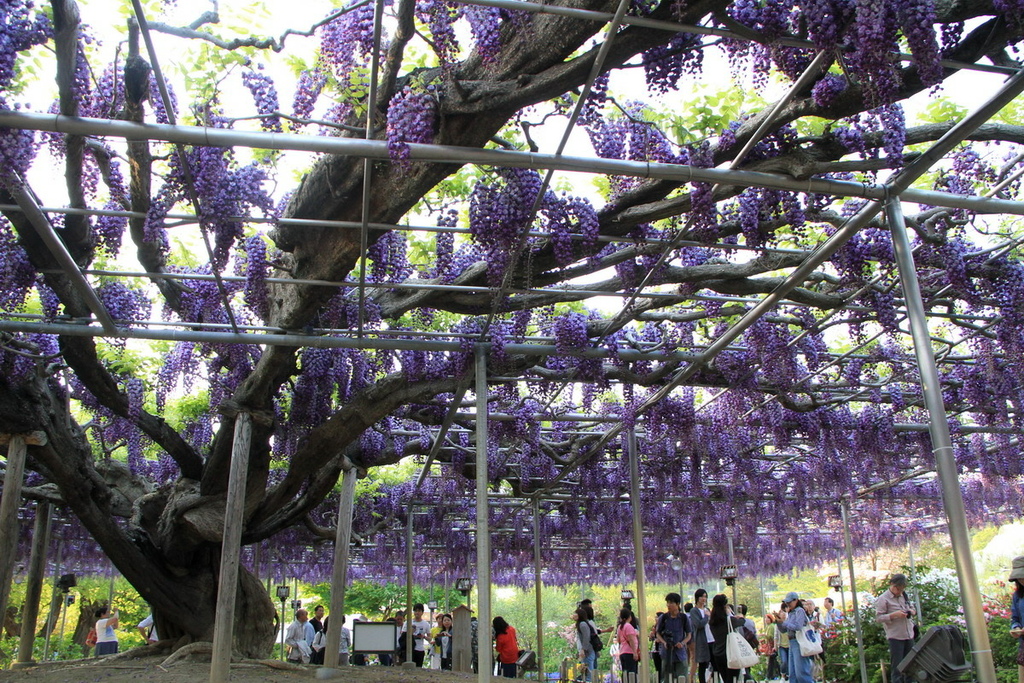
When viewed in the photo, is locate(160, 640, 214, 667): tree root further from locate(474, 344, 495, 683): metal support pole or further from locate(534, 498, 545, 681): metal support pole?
locate(534, 498, 545, 681): metal support pole

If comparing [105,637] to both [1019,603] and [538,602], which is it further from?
[1019,603]

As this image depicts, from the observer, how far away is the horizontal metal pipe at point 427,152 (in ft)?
11.4

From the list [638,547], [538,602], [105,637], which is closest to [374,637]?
[538,602]

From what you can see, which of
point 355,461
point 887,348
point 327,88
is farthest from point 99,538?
point 887,348

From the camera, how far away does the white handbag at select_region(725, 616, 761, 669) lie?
8.55 meters

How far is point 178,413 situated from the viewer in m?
10.3

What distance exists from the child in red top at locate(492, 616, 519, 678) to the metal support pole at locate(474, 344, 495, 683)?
4.79m

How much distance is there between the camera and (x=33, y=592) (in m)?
9.45

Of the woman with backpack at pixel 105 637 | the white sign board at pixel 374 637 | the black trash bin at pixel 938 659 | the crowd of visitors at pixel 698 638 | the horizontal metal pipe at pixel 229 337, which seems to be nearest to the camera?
the black trash bin at pixel 938 659

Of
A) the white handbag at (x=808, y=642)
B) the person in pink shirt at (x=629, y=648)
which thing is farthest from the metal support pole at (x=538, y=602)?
the white handbag at (x=808, y=642)

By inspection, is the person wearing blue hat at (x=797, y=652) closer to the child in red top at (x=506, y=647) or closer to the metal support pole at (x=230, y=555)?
the child in red top at (x=506, y=647)

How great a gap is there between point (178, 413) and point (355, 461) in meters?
2.81

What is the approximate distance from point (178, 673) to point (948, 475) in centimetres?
615

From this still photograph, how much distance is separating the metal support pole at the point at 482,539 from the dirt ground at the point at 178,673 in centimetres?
219
